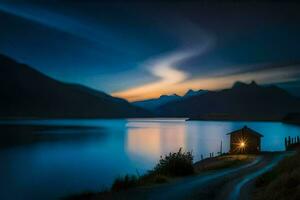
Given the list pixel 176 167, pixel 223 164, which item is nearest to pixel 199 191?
pixel 176 167

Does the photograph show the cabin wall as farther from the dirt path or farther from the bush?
the dirt path

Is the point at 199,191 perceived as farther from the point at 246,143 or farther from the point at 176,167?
the point at 246,143

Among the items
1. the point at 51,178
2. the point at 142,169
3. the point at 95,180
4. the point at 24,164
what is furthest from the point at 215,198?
the point at 24,164

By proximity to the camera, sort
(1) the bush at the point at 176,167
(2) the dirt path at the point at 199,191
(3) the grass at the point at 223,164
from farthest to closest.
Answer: (3) the grass at the point at 223,164
(1) the bush at the point at 176,167
(2) the dirt path at the point at 199,191

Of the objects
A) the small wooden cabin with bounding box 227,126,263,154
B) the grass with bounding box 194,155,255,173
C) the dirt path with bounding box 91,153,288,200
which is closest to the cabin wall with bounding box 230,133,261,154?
the small wooden cabin with bounding box 227,126,263,154

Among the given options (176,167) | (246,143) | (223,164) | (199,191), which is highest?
(246,143)

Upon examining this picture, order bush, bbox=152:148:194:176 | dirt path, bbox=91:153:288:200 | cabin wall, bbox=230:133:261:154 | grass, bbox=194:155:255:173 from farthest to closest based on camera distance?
cabin wall, bbox=230:133:261:154 < grass, bbox=194:155:255:173 < bush, bbox=152:148:194:176 < dirt path, bbox=91:153:288:200

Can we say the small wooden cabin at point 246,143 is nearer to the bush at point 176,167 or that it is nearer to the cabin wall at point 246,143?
the cabin wall at point 246,143

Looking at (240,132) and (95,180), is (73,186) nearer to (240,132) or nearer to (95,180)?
(95,180)

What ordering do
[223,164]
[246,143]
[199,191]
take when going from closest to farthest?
[199,191] < [223,164] < [246,143]

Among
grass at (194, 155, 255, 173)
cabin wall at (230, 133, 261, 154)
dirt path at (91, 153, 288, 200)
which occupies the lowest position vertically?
grass at (194, 155, 255, 173)

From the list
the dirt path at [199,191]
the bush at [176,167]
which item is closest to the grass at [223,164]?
the bush at [176,167]

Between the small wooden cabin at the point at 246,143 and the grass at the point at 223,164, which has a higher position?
the small wooden cabin at the point at 246,143

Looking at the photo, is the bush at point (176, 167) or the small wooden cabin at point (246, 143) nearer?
the bush at point (176, 167)
